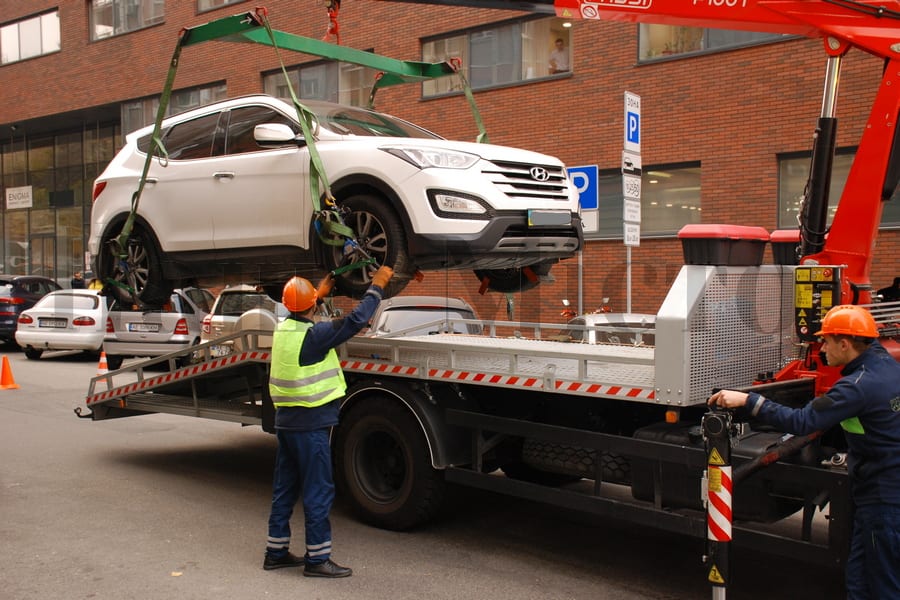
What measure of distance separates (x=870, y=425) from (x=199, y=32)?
532 centimetres

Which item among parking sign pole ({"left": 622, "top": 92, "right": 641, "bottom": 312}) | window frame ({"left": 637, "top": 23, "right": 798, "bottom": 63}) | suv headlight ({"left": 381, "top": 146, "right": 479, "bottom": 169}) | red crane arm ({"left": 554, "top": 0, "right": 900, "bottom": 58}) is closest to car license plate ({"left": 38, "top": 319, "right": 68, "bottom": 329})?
window frame ({"left": 637, "top": 23, "right": 798, "bottom": 63})

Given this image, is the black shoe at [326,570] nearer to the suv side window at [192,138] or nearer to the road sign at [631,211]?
the suv side window at [192,138]

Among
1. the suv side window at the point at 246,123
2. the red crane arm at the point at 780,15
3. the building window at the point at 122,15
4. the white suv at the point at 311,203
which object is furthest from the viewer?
the building window at the point at 122,15

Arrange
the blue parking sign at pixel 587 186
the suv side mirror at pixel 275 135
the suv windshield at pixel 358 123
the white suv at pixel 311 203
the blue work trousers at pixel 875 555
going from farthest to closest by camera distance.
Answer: the blue parking sign at pixel 587 186 → the suv windshield at pixel 358 123 → the suv side mirror at pixel 275 135 → the white suv at pixel 311 203 → the blue work trousers at pixel 875 555

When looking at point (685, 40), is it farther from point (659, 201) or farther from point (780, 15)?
point (780, 15)

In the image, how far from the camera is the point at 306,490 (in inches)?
207

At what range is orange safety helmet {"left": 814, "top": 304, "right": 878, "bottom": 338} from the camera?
3.86m

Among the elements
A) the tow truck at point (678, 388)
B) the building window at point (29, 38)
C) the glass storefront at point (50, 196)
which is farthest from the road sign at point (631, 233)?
the building window at point (29, 38)

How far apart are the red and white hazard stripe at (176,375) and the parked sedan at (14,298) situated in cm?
1237

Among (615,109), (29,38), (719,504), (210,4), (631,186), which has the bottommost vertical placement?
(719,504)

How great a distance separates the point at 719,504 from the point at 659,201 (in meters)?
11.2

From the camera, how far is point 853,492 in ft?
12.7

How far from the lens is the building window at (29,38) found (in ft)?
89.2

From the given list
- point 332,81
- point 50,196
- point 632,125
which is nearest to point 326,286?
point 632,125
